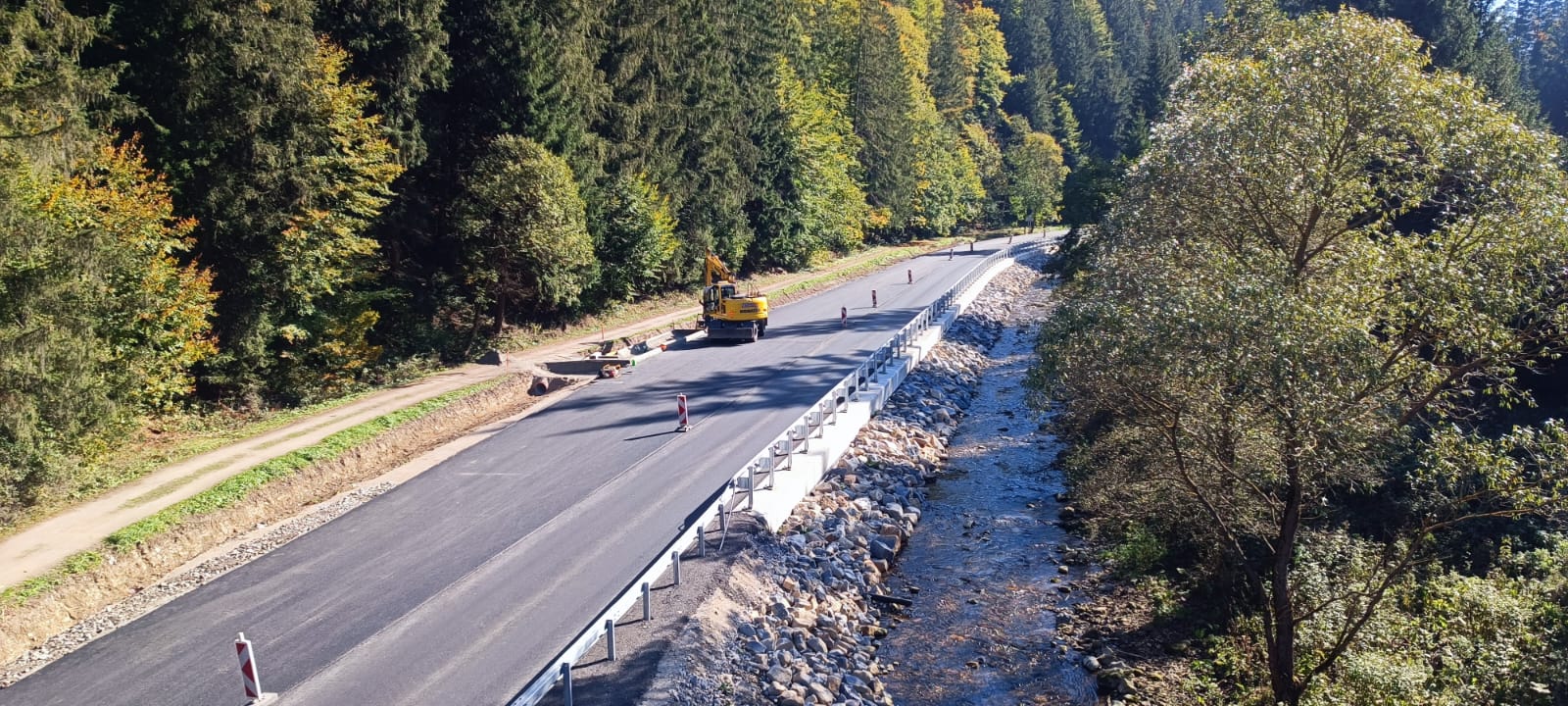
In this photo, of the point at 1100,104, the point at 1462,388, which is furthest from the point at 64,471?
the point at 1100,104

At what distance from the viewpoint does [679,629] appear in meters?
12.9

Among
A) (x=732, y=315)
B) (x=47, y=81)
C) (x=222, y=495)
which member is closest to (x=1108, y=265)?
(x=222, y=495)

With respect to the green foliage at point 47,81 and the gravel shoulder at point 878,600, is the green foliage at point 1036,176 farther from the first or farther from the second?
the green foliage at point 47,81

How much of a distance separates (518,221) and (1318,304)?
25.2 meters

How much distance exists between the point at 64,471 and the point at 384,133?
15.7 meters

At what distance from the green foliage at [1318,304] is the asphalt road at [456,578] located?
841 cm

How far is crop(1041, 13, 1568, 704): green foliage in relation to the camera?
11000mm

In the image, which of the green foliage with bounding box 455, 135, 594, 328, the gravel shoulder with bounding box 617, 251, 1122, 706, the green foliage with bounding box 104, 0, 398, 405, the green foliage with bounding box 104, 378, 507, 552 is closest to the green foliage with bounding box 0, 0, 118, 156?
the green foliage with bounding box 104, 0, 398, 405

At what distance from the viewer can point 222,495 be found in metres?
17.4

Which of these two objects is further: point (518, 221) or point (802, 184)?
point (802, 184)

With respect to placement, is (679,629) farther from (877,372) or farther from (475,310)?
(475,310)

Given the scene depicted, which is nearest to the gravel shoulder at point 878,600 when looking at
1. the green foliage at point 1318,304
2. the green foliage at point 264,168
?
the green foliage at point 1318,304

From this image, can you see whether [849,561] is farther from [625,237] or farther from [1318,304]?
[625,237]

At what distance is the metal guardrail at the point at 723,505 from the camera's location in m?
10.7
